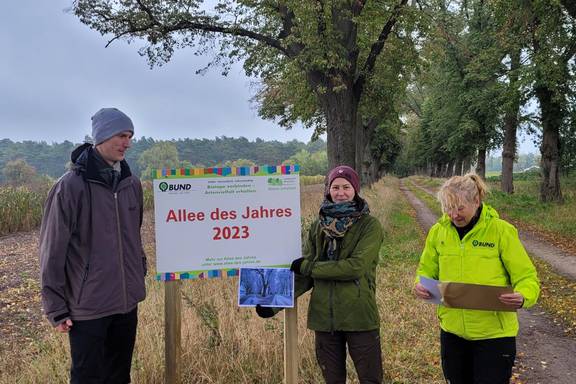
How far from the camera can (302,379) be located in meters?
4.09

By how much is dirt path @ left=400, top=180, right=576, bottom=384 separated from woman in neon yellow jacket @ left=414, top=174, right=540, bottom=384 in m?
1.91

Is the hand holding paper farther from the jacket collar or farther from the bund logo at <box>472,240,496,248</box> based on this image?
the jacket collar

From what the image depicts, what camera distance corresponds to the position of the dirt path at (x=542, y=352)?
448cm

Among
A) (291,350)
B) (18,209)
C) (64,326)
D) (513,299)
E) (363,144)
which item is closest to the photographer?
(513,299)

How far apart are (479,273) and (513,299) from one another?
0.25 metres

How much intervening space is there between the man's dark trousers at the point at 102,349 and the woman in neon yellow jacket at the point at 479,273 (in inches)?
80.6

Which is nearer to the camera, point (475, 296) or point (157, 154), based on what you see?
point (475, 296)

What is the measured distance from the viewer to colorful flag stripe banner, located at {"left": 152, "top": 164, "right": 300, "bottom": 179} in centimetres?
338

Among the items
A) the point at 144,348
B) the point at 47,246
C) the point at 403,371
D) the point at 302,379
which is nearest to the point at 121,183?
the point at 47,246

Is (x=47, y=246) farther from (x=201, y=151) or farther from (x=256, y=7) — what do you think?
(x=201, y=151)

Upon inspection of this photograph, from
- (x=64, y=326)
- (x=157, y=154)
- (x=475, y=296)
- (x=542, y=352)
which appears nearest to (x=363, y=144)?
(x=542, y=352)

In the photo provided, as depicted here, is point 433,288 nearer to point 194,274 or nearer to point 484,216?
point 484,216

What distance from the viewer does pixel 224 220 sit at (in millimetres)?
3420

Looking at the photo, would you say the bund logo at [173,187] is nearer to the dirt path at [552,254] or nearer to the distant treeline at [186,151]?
the dirt path at [552,254]
